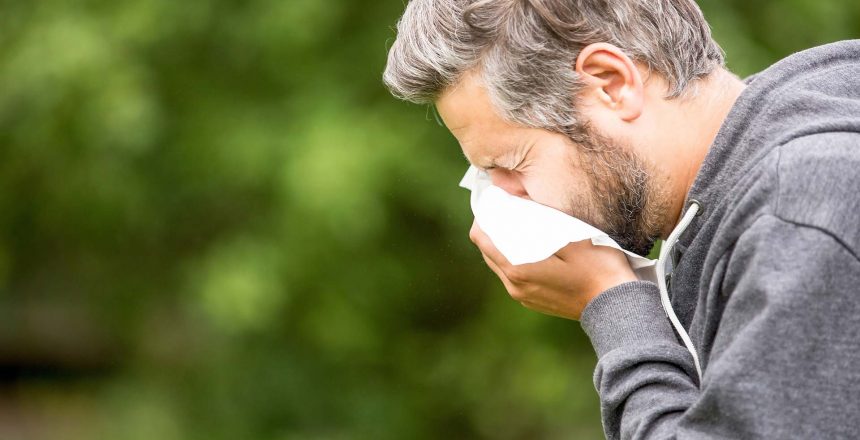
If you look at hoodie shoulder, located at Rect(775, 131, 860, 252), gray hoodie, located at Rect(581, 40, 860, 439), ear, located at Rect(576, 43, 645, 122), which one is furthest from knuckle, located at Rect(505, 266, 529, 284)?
hoodie shoulder, located at Rect(775, 131, 860, 252)

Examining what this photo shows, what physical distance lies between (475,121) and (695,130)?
0.46 meters

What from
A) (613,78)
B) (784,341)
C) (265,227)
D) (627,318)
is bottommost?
(265,227)

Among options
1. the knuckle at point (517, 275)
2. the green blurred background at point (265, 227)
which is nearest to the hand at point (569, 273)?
the knuckle at point (517, 275)

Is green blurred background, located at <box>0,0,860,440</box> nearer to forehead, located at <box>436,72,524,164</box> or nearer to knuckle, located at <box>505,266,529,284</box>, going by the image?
forehead, located at <box>436,72,524,164</box>

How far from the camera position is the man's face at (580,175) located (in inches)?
82.6

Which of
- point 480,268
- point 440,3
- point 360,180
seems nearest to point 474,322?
point 480,268

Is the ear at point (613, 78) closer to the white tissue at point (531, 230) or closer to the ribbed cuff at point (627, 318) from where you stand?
the white tissue at point (531, 230)

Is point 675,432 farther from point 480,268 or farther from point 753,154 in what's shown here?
point 480,268

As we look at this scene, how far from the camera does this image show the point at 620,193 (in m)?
2.12

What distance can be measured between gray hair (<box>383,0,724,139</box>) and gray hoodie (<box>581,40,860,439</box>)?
0.25 m

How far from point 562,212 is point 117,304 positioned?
4647 mm

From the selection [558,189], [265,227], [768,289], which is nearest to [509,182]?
[558,189]

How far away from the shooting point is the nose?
87.3 inches

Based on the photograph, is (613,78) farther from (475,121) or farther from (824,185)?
(824,185)
